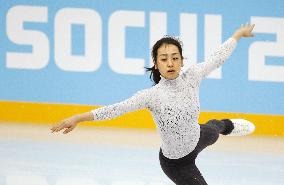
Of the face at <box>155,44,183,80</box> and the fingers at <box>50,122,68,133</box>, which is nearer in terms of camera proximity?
the fingers at <box>50,122,68,133</box>

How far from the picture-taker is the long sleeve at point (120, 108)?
3379 mm

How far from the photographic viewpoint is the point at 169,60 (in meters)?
3.52

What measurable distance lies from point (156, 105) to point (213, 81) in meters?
3.63

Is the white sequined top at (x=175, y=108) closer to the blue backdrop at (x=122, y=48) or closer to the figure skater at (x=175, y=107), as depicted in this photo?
the figure skater at (x=175, y=107)

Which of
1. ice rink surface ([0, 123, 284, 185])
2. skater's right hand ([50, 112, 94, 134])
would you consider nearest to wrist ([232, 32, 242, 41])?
skater's right hand ([50, 112, 94, 134])

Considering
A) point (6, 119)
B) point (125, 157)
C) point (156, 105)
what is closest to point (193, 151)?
point (156, 105)

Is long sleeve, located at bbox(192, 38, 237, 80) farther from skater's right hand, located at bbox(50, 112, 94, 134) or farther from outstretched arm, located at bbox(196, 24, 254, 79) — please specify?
skater's right hand, located at bbox(50, 112, 94, 134)

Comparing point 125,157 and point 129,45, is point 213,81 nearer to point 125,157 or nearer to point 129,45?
point 129,45

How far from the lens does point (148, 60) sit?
284 inches

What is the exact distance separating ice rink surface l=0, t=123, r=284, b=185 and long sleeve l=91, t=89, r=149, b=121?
4.64 feet

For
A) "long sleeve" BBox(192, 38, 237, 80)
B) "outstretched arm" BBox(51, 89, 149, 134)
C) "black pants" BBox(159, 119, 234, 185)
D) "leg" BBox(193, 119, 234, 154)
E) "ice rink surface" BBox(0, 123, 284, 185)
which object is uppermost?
"long sleeve" BBox(192, 38, 237, 80)

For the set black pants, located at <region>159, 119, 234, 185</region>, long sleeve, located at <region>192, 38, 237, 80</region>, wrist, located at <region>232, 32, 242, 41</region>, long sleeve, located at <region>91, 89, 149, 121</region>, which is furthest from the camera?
wrist, located at <region>232, 32, 242, 41</region>

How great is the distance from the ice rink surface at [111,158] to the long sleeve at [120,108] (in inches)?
55.7

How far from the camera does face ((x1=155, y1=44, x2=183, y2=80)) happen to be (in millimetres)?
3521
